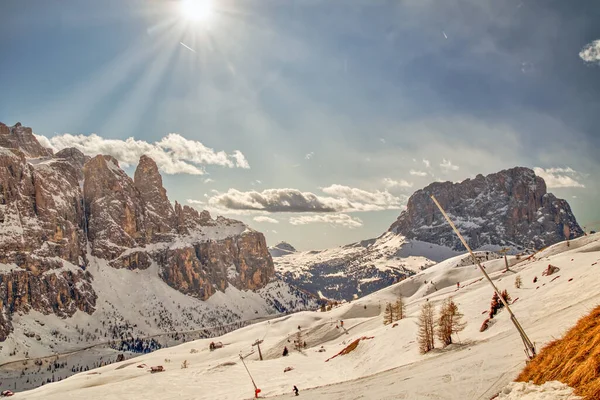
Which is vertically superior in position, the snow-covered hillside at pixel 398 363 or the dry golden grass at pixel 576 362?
the dry golden grass at pixel 576 362

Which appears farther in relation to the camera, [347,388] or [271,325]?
[271,325]

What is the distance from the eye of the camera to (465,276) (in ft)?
367

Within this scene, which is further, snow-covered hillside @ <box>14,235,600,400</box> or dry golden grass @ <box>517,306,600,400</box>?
snow-covered hillside @ <box>14,235,600,400</box>

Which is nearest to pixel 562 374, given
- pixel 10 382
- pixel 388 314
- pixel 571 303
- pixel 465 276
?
pixel 571 303

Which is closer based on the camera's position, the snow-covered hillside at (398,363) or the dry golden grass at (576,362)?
the dry golden grass at (576,362)

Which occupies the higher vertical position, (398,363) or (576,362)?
(576,362)

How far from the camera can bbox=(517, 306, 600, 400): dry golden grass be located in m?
9.53

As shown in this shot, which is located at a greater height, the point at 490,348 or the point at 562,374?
the point at 562,374

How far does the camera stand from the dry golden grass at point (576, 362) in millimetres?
9531

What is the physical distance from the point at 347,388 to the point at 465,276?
102 m

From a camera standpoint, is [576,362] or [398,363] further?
[398,363]

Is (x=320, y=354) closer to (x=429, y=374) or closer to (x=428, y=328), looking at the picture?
(x=428, y=328)

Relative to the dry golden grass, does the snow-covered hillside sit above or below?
below

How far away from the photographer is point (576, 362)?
34.9 feet
